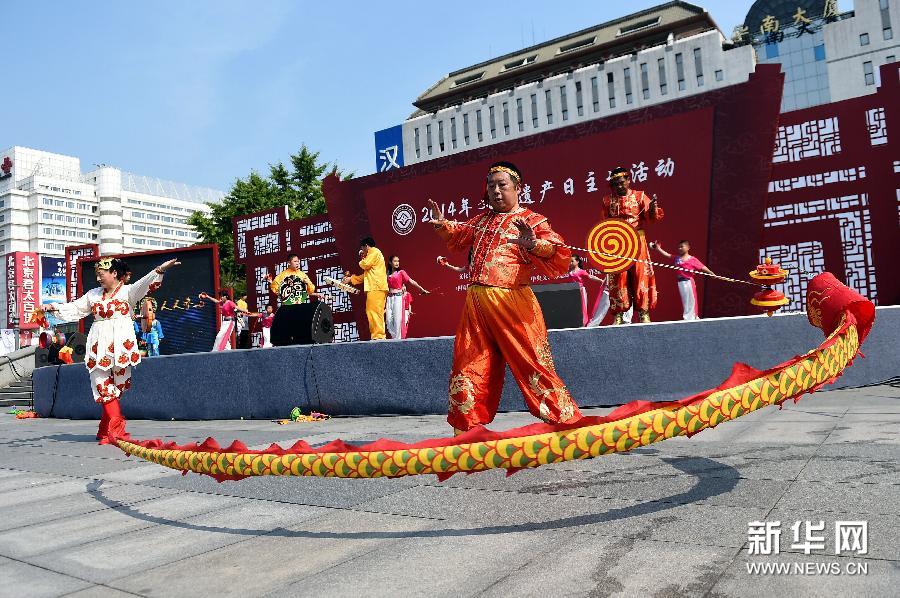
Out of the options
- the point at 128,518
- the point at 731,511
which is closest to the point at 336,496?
the point at 128,518

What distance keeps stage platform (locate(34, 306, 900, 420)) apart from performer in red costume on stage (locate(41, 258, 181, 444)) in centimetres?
199

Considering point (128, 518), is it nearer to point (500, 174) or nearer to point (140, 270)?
point (500, 174)

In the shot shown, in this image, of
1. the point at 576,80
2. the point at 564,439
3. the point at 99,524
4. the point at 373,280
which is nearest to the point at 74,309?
the point at 99,524

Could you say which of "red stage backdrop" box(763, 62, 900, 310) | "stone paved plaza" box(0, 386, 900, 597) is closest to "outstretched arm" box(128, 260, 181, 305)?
"stone paved plaza" box(0, 386, 900, 597)

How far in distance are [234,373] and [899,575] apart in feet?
23.5

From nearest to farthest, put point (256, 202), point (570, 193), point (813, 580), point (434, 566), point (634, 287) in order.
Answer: point (813, 580), point (434, 566), point (634, 287), point (570, 193), point (256, 202)

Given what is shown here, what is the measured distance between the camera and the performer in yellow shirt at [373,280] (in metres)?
10.1

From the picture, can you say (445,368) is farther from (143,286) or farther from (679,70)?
(679,70)

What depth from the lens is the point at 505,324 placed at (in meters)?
3.31

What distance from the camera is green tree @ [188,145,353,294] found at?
3042 centimetres

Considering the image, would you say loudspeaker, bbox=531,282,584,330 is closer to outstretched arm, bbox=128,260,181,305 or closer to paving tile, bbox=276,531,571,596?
outstretched arm, bbox=128,260,181,305

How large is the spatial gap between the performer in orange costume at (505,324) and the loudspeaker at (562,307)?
6112 millimetres

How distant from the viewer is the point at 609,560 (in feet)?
5.87

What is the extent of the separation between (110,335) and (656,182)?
9.18 metres
